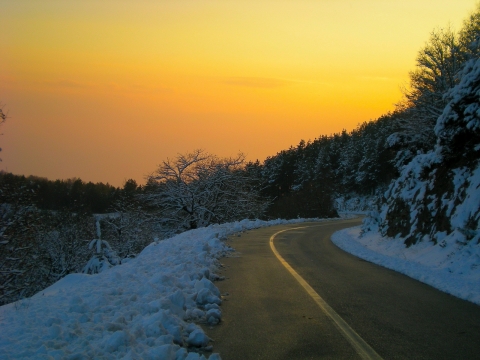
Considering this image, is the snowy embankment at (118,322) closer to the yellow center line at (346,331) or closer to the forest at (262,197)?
the yellow center line at (346,331)

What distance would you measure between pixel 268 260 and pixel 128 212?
36308mm

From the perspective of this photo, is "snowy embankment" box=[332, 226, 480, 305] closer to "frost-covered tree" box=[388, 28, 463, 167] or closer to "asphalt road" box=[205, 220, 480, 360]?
"asphalt road" box=[205, 220, 480, 360]

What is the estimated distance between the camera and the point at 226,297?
7.84 metres

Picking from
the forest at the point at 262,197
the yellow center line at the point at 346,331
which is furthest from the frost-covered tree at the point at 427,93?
the yellow center line at the point at 346,331

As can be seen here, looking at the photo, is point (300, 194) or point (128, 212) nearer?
point (128, 212)

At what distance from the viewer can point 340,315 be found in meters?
6.52

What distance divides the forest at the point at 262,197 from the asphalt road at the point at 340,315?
4.60 meters

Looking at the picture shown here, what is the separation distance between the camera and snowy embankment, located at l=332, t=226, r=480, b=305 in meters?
8.68

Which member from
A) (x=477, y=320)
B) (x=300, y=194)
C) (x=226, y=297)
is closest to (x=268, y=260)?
(x=226, y=297)

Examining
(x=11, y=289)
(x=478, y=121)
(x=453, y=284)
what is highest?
(x=478, y=121)

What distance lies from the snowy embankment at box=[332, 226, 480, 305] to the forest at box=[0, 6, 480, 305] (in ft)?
1.93

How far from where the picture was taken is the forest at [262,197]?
14.4 meters

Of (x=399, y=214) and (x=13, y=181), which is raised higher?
(x=13, y=181)

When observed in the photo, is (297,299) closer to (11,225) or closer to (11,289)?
(11,225)
